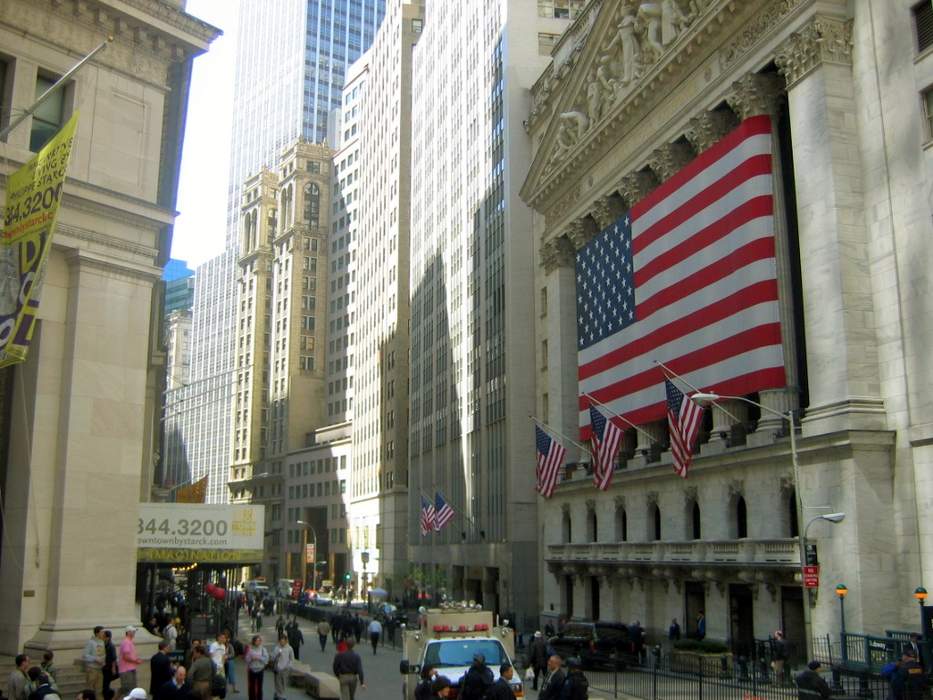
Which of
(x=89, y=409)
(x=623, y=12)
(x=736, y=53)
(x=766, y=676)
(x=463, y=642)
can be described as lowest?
(x=766, y=676)

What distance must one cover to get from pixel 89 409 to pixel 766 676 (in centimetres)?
2074

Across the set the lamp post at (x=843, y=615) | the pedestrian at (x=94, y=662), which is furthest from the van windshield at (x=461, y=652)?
the lamp post at (x=843, y=615)

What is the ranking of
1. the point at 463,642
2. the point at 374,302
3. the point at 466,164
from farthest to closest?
the point at 374,302
the point at 466,164
the point at 463,642

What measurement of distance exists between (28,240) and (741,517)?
29.4 m

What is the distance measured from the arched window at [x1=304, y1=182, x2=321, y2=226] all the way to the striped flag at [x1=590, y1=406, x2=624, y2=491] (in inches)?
4689

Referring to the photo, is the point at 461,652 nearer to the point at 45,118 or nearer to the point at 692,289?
the point at 45,118

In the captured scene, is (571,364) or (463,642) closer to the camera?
(463,642)

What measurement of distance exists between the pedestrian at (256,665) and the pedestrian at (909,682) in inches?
549

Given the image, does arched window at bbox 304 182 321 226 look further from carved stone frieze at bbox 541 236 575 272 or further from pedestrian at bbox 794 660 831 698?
pedestrian at bbox 794 660 831 698

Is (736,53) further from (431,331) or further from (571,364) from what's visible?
(431,331)

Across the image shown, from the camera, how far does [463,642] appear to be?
20.1 meters

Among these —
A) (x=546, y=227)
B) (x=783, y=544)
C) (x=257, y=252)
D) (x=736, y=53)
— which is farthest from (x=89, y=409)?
(x=257, y=252)

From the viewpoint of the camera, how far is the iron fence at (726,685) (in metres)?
25.2

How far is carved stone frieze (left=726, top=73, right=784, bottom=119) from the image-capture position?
38406 mm
